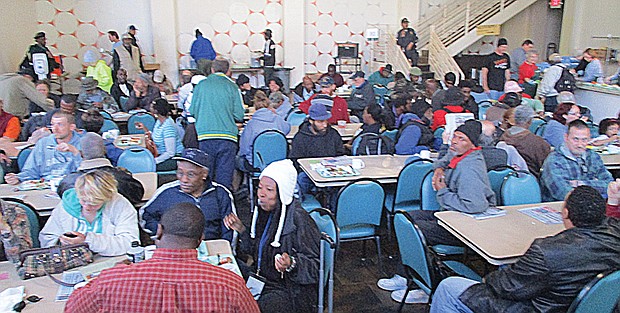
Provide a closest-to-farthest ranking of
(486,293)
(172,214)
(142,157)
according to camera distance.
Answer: (172,214) < (486,293) < (142,157)

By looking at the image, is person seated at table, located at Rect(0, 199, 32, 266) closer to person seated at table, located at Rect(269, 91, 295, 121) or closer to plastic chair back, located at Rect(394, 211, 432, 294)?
plastic chair back, located at Rect(394, 211, 432, 294)

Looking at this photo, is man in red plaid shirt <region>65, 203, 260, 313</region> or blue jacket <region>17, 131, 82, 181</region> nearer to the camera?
man in red plaid shirt <region>65, 203, 260, 313</region>

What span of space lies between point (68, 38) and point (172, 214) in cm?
1161

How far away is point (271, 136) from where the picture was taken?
5.60 m

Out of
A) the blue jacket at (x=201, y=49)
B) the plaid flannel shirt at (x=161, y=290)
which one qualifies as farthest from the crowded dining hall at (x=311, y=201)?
the blue jacket at (x=201, y=49)

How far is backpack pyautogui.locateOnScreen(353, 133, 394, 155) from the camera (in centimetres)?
538

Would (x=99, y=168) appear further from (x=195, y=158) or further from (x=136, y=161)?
(x=136, y=161)

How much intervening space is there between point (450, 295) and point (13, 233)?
236cm

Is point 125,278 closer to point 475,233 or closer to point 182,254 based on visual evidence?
point 182,254

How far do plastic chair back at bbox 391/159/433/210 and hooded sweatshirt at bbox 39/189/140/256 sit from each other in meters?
2.24

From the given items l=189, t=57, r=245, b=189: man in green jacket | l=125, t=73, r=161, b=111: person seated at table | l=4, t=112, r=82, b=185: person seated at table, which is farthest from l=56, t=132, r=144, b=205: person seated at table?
l=125, t=73, r=161, b=111: person seated at table

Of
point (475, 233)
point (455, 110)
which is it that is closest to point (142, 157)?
point (475, 233)

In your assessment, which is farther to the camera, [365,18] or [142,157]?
[365,18]

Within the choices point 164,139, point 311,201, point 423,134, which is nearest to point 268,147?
point 164,139
